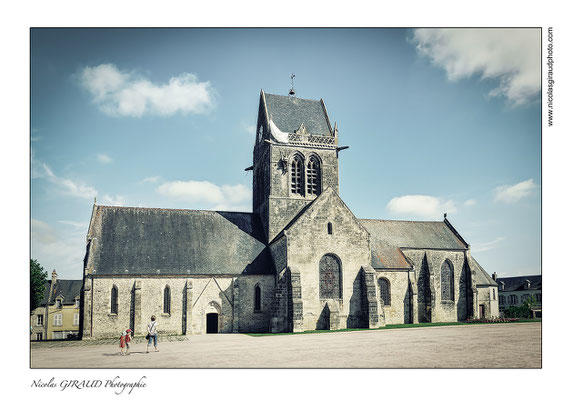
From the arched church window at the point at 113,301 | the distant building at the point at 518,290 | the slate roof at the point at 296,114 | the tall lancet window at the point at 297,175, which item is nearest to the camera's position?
the arched church window at the point at 113,301

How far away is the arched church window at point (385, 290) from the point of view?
37500mm

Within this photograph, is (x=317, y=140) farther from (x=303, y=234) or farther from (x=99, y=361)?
(x=99, y=361)

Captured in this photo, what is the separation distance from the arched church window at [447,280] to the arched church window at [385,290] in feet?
21.5

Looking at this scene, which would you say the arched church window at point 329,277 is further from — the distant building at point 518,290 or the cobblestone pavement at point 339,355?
the distant building at point 518,290

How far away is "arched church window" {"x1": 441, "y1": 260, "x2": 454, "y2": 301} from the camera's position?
41344 mm

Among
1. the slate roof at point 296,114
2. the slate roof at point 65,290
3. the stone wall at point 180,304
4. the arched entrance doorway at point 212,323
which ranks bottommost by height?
the slate roof at point 65,290

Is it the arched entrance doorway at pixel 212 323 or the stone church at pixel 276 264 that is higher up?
the stone church at pixel 276 264

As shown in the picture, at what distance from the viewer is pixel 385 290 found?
37.7 metres

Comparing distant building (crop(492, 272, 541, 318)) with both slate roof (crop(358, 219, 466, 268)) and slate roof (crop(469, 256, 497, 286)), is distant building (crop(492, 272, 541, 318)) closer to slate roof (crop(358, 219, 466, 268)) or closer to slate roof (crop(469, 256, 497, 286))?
slate roof (crop(469, 256, 497, 286))

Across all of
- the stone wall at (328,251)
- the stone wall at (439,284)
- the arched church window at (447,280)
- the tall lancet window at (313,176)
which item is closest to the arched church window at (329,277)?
the stone wall at (328,251)

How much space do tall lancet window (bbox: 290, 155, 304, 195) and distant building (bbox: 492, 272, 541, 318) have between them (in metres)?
50.5

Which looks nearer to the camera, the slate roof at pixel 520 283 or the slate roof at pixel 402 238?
the slate roof at pixel 402 238

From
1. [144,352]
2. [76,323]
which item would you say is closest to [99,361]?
[144,352]
